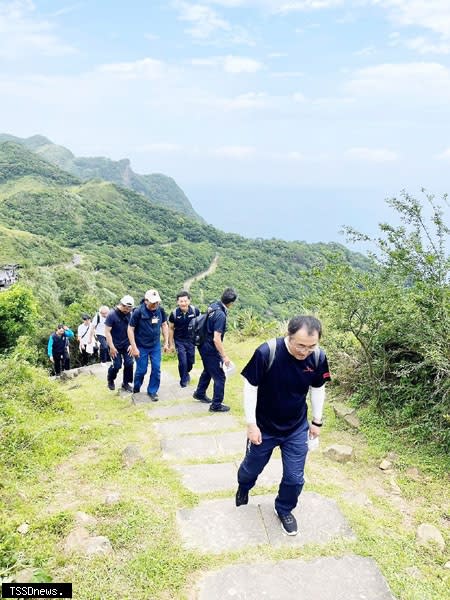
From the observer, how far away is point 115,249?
81250 millimetres

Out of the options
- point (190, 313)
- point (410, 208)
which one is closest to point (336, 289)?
point (410, 208)

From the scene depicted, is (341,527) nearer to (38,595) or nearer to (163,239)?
(38,595)

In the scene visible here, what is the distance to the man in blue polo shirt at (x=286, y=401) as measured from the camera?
3.28 m

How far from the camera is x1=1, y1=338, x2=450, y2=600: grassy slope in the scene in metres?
3.04

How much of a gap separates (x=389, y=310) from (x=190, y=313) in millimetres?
3011

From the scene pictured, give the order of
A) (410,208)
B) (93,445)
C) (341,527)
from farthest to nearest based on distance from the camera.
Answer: (410,208), (93,445), (341,527)

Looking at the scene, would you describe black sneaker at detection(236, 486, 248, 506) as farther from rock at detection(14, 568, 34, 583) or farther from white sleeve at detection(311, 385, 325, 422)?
rock at detection(14, 568, 34, 583)

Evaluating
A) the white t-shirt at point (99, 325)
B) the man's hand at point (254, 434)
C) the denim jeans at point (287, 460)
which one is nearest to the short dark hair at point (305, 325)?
the man's hand at point (254, 434)

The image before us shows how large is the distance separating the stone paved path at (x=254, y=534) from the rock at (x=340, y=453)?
59cm

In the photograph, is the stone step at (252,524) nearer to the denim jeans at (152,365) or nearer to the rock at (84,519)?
the rock at (84,519)

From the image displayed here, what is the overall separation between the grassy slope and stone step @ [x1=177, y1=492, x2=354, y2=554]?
0.31 feet

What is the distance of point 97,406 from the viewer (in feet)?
24.2

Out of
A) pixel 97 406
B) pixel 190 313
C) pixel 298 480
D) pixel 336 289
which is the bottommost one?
pixel 97 406

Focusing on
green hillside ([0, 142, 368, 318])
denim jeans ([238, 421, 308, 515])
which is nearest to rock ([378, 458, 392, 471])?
denim jeans ([238, 421, 308, 515])
